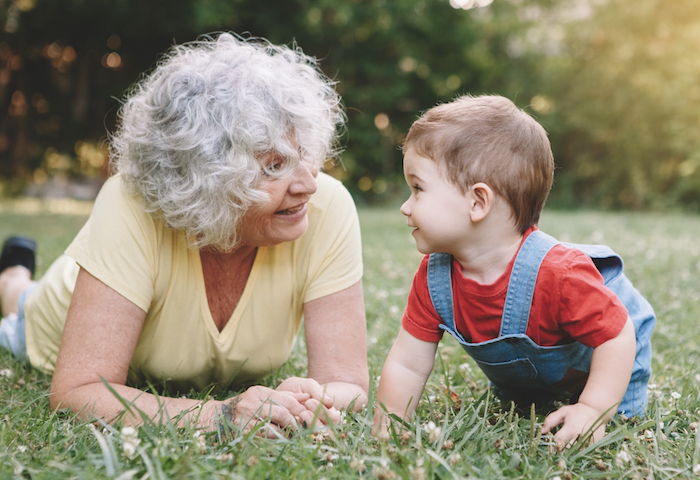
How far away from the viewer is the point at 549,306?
184 centimetres

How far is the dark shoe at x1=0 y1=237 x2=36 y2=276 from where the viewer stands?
3.64 meters

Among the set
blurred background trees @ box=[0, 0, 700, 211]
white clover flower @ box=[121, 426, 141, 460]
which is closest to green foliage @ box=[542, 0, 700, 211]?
blurred background trees @ box=[0, 0, 700, 211]

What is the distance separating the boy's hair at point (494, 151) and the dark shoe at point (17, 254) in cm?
273

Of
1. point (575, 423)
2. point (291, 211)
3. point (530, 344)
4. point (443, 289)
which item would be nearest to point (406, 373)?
point (443, 289)

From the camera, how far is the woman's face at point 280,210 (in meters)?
2.07

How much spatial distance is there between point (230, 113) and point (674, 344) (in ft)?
8.00

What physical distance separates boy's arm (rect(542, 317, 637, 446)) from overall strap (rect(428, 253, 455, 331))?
0.42 m

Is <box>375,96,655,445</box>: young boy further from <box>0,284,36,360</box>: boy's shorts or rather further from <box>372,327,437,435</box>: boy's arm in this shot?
<box>0,284,36,360</box>: boy's shorts

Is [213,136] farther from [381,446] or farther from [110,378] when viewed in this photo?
[381,446]

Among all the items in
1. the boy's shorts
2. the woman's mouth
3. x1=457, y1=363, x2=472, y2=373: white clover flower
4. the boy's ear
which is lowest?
x1=457, y1=363, x2=472, y2=373: white clover flower

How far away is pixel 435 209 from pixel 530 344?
488 mm

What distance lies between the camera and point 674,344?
123 inches

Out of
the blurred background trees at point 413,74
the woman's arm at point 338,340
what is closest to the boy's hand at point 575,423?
the woman's arm at point 338,340

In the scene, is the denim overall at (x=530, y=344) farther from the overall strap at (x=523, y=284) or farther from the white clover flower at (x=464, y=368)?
the white clover flower at (x=464, y=368)
